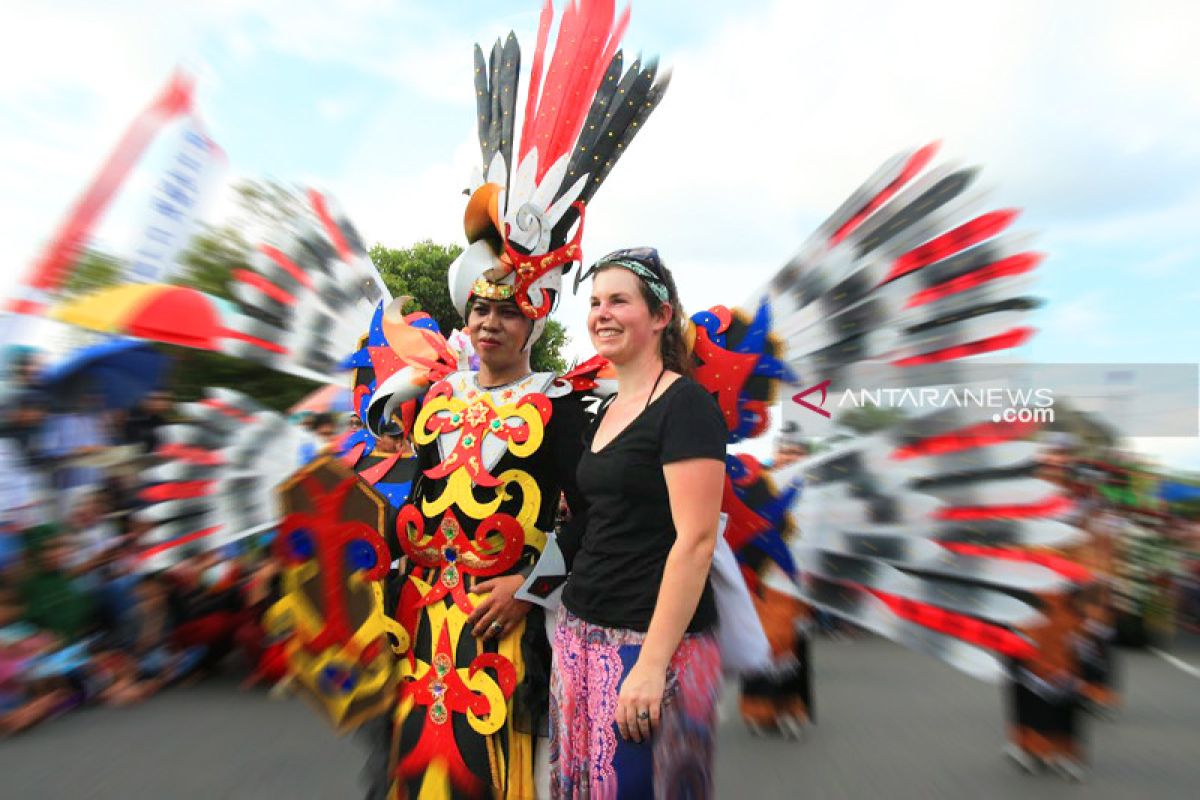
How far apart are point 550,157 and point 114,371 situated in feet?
5.93

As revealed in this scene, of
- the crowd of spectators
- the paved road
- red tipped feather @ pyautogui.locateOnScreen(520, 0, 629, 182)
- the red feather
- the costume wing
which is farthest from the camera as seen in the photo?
the paved road

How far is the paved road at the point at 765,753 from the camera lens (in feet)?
13.0

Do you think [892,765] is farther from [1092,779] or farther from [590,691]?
[590,691]

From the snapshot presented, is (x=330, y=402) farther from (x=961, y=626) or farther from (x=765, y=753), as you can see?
(x=765, y=753)

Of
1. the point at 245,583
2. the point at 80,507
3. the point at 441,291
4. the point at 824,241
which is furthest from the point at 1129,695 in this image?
the point at 441,291

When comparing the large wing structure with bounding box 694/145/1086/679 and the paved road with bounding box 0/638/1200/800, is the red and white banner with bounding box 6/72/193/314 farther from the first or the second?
the large wing structure with bounding box 694/145/1086/679

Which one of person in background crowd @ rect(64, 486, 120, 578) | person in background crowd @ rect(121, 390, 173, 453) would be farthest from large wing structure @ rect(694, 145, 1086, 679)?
person in background crowd @ rect(64, 486, 120, 578)

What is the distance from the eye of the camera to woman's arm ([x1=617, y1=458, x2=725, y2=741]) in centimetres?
169

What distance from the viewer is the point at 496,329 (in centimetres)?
242

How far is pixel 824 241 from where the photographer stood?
2.30 metres

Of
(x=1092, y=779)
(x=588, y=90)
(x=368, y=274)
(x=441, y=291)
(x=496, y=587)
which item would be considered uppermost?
(x=441, y=291)

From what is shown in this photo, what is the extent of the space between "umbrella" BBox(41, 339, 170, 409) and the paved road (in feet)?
6.42

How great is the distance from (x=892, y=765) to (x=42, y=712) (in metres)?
4.72

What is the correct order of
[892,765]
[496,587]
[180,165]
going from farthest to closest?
[892,765] → [180,165] → [496,587]
